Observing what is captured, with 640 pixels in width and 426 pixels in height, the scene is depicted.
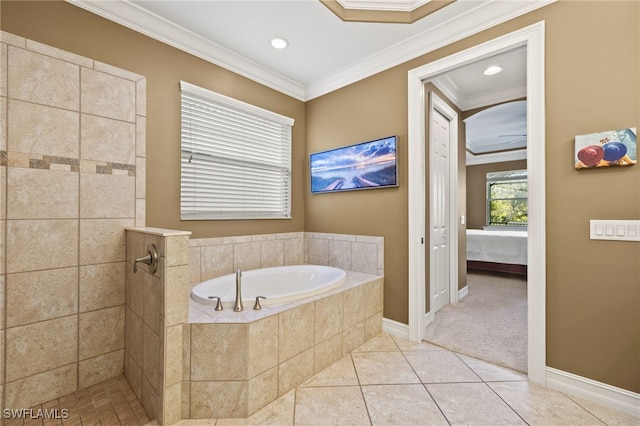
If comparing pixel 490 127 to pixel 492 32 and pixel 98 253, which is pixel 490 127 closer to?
pixel 492 32

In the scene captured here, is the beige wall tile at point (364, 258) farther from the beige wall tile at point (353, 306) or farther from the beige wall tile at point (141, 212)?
the beige wall tile at point (141, 212)

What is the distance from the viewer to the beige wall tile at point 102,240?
189 cm

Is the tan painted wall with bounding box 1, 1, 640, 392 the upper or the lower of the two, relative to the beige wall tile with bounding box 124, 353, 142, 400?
upper

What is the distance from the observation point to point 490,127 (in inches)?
188

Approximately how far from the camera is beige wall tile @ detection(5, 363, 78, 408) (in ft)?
5.35

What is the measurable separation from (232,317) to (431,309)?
2.16 meters

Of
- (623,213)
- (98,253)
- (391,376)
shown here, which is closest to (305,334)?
(391,376)

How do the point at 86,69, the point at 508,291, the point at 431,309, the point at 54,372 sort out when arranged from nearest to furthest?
the point at 54,372, the point at 86,69, the point at 431,309, the point at 508,291

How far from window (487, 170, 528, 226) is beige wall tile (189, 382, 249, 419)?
667 cm

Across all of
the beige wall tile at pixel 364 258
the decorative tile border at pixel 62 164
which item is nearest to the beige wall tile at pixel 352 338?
the beige wall tile at pixel 364 258

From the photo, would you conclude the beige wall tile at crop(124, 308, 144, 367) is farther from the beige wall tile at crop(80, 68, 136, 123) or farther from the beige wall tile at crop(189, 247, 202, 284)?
the beige wall tile at crop(80, 68, 136, 123)

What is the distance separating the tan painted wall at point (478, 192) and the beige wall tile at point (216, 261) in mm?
6114

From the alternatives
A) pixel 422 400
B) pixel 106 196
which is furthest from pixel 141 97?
pixel 422 400

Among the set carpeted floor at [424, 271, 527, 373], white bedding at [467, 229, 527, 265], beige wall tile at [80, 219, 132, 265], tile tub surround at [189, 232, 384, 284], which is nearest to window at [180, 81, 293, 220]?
tile tub surround at [189, 232, 384, 284]
